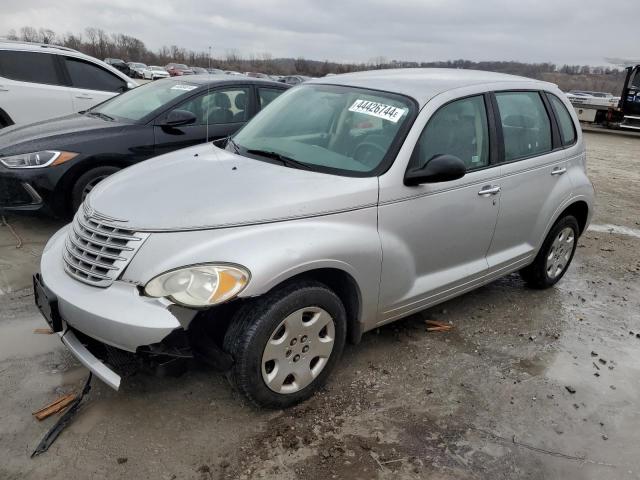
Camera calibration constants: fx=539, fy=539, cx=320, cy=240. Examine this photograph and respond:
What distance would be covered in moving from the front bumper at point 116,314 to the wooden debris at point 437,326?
219 centimetres

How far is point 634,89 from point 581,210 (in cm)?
1888

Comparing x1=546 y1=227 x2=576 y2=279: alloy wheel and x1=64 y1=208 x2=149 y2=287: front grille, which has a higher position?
x1=64 y1=208 x2=149 y2=287: front grille

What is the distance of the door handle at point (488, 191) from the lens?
12.0ft

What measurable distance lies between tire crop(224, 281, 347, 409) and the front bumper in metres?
0.35

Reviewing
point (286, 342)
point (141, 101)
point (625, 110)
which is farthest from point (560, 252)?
point (625, 110)

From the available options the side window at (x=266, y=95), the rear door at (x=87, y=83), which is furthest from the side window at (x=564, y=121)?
the rear door at (x=87, y=83)

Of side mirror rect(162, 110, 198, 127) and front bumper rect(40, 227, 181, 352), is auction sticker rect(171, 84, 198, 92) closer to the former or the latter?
side mirror rect(162, 110, 198, 127)

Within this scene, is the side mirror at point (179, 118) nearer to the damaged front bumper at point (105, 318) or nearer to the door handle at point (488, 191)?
the damaged front bumper at point (105, 318)

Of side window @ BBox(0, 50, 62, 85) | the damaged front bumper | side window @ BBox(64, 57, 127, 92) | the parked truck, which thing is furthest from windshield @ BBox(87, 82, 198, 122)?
the parked truck

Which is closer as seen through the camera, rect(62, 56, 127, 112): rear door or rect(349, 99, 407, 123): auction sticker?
rect(349, 99, 407, 123): auction sticker

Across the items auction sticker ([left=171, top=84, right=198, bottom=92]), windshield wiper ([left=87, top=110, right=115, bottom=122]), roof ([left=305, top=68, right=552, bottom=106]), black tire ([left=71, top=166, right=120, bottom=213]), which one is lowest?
black tire ([left=71, top=166, right=120, bottom=213])

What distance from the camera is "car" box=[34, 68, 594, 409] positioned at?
2543mm

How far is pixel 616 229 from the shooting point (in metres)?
7.09

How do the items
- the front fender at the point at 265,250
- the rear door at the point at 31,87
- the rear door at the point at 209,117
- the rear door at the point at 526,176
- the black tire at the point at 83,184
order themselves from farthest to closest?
the rear door at the point at 31,87
the rear door at the point at 209,117
the black tire at the point at 83,184
the rear door at the point at 526,176
the front fender at the point at 265,250
